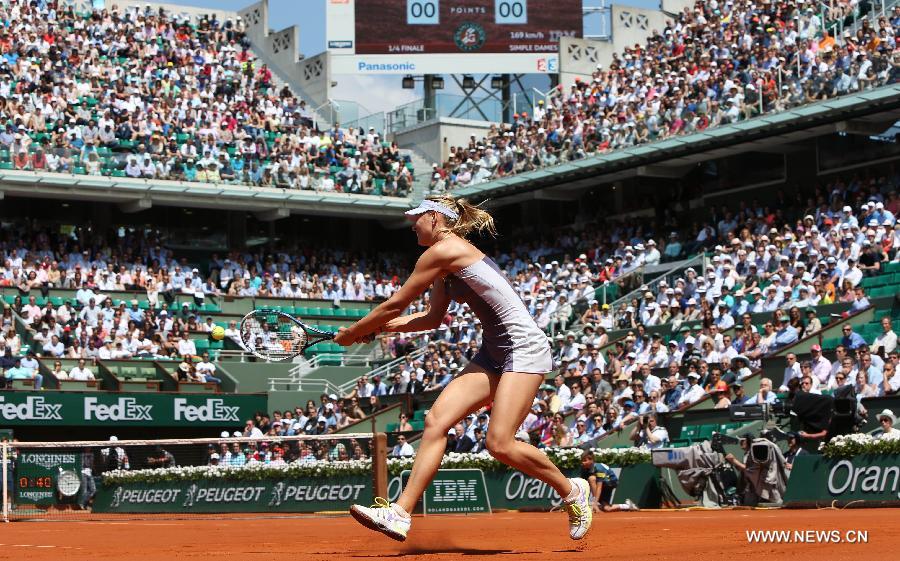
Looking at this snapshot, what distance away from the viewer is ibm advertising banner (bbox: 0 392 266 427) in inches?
1248

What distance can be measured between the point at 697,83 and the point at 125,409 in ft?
53.2

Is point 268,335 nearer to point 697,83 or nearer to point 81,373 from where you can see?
point 81,373

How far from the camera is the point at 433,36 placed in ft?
149

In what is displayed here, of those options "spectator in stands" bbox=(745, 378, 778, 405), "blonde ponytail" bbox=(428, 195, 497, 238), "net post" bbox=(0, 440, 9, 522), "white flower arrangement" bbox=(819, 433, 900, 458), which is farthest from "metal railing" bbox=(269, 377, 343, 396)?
"blonde ponytail" bbox=(428, 195, 497, 238)

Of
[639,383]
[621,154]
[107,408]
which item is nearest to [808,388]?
[639,383]

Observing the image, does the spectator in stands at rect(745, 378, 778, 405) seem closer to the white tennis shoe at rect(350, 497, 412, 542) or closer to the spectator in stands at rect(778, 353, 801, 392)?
the spectator in stands at rect(778, 353, 801, 392)

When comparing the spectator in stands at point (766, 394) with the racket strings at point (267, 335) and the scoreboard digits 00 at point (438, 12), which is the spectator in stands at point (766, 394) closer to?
the racket strings at point (267, 335)

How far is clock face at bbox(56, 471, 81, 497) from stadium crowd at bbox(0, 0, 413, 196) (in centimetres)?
1506

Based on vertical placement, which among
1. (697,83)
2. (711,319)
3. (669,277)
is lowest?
(711,319)

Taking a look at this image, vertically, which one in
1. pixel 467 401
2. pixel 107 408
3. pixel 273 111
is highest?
pixel 273 111

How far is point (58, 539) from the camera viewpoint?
40.5 ft

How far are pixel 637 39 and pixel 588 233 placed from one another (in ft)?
38.3

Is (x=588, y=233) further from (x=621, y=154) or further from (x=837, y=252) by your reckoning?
(x=837, y=252)

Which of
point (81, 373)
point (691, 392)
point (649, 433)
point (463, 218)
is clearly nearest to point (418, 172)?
point (81, 373)
